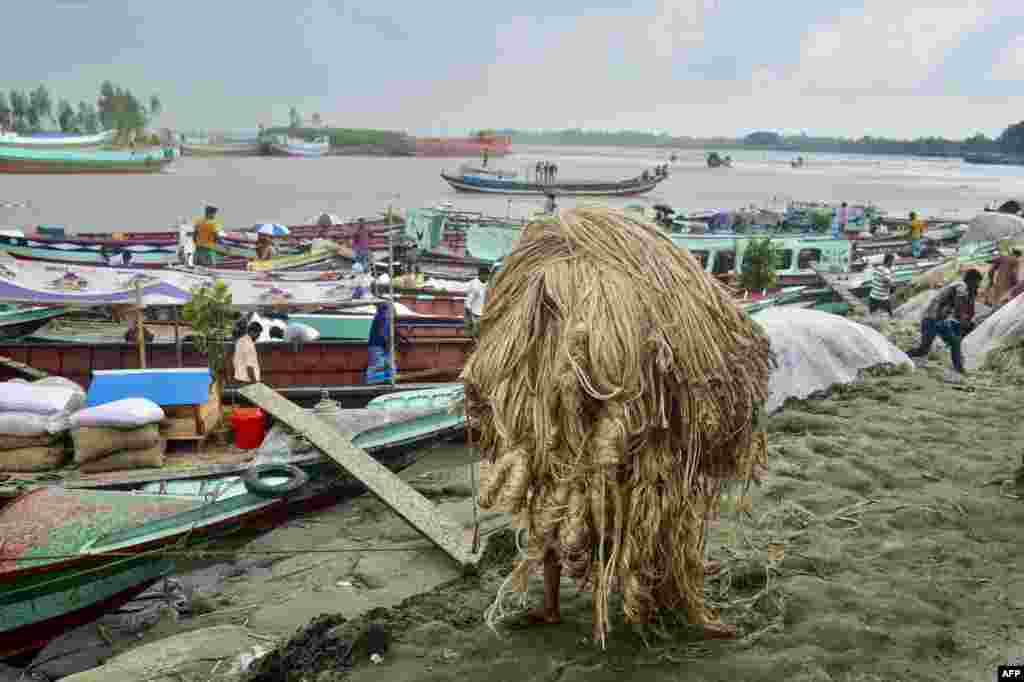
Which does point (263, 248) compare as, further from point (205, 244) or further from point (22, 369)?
point (22, 369)

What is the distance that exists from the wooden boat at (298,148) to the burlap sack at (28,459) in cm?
12601

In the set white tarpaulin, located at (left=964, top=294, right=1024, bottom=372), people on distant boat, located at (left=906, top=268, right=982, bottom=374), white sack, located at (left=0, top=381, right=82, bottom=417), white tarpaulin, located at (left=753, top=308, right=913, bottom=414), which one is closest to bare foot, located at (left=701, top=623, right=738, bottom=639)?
white tarpaulin, located at (left=753, top=308, right=913, bottom=414)

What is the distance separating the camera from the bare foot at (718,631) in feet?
13.5

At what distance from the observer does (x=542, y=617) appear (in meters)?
4.32

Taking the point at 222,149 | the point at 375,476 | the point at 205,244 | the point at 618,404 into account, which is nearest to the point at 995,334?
the point at 375,476

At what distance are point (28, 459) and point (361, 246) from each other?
16.3m

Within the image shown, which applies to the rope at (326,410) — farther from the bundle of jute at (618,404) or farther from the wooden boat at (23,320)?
the bundle of jute at (618,404)

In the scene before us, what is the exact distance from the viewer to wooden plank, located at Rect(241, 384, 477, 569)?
20.1 ft

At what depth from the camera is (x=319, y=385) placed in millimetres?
10375

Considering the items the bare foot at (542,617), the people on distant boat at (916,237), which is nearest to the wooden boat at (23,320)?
the bare foot at (542,617)

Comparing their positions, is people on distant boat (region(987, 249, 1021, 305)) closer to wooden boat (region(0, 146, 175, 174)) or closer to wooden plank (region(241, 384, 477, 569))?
wooden plank (region(241, 384, 477, 569))

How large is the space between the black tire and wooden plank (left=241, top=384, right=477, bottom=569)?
34 cm

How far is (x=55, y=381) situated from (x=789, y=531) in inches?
295

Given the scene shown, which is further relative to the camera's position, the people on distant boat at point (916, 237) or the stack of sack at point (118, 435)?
the people on distant boat at point (916, 237)
